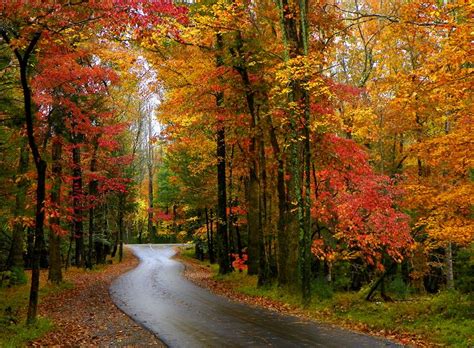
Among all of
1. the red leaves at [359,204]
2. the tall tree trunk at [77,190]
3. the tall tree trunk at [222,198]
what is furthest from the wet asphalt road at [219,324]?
the tall tree trunk at [77,190]

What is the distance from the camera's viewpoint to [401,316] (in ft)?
36.2

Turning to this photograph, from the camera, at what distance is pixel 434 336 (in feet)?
30.7

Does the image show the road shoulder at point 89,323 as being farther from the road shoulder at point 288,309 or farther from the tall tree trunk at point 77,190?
the tall tree trunk at point 77,190

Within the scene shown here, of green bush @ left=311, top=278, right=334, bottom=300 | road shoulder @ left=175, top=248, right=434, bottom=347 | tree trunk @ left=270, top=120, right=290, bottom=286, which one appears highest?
tree trunk @ left=270, top=120, right=290, bottom=286

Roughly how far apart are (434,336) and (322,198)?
955cm

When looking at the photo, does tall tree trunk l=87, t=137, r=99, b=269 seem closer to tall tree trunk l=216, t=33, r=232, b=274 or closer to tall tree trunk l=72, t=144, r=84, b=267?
tall tree trunk l=72, t=144, r=84, b=267

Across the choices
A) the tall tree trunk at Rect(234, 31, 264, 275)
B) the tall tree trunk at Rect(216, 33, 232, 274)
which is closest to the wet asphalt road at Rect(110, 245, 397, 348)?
the tall tree trunk at Rect(234, 31, 264, 275)

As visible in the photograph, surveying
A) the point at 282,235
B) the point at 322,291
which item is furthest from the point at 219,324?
the point at 282,235

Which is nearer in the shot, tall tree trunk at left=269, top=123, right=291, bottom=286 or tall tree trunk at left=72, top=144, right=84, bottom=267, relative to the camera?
tall tree trunk at left=269, top=123, right=291, bottom=286

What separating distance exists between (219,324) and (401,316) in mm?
4491

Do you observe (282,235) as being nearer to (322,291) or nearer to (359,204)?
(322,291)

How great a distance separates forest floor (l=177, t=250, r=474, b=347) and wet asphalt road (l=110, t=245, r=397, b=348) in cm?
75

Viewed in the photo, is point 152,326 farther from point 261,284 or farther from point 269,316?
point 261,284

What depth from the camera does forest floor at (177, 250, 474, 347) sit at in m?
9.25
